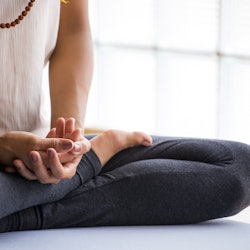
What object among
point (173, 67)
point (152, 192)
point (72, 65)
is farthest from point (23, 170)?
point (173, 67)

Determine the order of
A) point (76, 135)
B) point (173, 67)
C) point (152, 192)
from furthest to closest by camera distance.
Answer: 1. point (173, 67)
2. point (152, 192)
3. point (76, 135)

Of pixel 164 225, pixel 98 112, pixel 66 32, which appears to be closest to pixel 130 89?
pixel 98 112

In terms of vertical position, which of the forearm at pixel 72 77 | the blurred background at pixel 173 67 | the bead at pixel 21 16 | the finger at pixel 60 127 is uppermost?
the bead at pixel 21 16

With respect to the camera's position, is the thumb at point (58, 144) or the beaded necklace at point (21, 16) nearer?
the thumb at point (58, 144)

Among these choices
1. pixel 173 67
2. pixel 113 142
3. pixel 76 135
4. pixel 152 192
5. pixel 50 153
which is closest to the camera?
pixel 50 153

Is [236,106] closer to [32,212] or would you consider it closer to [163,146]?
[163,146]

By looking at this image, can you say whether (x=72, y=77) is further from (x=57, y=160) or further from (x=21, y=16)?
(x=57, y=160)

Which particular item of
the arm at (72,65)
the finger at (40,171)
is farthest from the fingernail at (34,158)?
the arm at (72,65)

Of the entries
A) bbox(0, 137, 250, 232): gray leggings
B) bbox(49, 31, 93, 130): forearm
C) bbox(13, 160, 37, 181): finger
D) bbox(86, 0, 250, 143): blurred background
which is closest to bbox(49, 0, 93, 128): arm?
bbox(49, 31, 93, 130): forearm

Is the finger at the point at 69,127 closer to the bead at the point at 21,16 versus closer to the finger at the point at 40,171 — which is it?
the finger at the point at 40,171

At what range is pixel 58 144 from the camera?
1.51m

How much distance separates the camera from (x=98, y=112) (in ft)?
13.1

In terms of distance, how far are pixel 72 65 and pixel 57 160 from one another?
17.4 inches

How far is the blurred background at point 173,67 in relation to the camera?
134 inches
